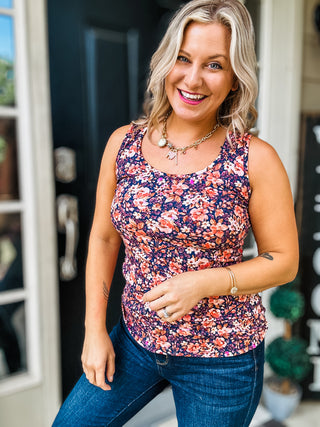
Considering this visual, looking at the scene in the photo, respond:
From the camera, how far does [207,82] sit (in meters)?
0.91

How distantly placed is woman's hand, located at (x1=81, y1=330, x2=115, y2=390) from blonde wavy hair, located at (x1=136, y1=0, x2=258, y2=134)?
0.64 metres

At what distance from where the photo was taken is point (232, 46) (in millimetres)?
879

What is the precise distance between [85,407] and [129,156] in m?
0.66

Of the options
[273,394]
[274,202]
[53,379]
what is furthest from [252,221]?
[273,394]

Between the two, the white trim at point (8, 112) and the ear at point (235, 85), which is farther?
the white trim at point (8, 112)

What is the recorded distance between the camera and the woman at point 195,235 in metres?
0.89

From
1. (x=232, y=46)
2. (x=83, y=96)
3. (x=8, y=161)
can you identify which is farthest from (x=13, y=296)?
(x=232, y=46)

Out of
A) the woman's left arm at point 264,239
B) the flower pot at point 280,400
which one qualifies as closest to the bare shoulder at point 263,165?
the woman's left arm at point 264,239

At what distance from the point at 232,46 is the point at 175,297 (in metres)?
0.58

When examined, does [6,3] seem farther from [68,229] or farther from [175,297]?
[175,297]

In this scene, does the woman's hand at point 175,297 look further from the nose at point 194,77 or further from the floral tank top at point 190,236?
the nose at point 194,77

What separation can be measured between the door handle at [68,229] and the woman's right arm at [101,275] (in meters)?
0.71

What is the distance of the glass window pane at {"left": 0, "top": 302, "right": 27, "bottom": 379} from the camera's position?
1764 millimetres

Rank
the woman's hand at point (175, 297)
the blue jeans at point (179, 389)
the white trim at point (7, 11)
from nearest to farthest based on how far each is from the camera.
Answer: the woman's hand at point (175, 297)
the blue jeans at point (179, 389)
the white trim at point (7, 11)
